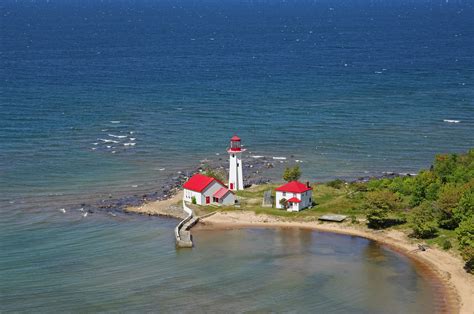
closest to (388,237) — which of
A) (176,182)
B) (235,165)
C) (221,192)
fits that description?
(221,192)

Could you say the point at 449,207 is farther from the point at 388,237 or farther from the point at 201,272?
the point at 201,272

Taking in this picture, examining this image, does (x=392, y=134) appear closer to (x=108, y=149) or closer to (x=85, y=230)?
(x=108, y=149)

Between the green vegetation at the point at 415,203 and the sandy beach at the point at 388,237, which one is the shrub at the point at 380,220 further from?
the sandy beach at the point at 388,237

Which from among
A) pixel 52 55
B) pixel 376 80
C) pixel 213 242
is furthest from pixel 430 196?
pixel 52 55

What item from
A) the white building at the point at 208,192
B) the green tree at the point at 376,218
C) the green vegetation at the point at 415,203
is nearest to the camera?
the green vegetation at the point at 415,203

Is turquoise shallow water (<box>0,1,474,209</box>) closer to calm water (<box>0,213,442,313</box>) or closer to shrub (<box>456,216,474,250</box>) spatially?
calm water (<box>0,213,442,313</box>)

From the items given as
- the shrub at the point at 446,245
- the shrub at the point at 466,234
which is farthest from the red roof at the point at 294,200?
the shrub at the point at 466,234
